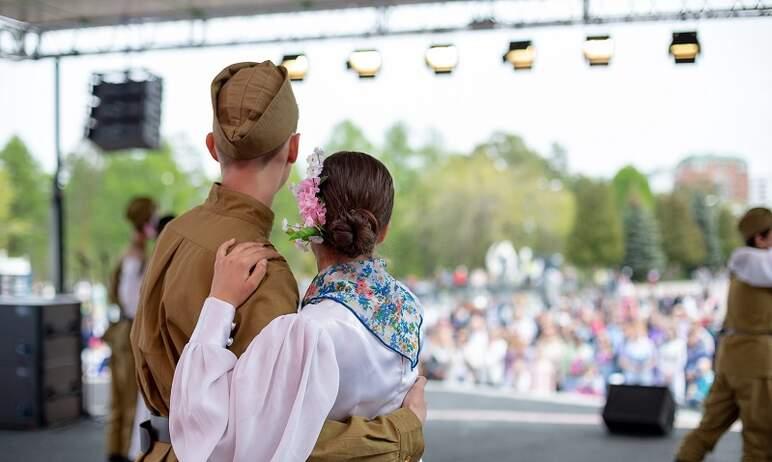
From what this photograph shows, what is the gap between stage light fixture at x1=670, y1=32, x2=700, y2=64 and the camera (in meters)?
5.80

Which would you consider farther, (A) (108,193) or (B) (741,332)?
(A) (108,193)

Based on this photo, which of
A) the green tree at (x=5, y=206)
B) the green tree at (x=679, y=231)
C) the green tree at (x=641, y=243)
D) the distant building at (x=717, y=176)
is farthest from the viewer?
the green tree at (x=5, y=206)

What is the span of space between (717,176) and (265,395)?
67.5 feet

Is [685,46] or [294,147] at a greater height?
[685,46]

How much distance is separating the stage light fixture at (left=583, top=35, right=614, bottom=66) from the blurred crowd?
6.15 metres

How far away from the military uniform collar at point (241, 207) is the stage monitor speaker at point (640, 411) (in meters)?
5.08

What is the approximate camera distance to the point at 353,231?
4.69ft

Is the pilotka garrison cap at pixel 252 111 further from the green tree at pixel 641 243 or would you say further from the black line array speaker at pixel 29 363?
the green tree at pixel 641 243

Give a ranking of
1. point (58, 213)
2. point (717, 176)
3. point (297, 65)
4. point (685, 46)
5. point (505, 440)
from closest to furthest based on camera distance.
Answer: point (685, 46) → point (505, 440) → point (297, 65) → point (58, 213) → point (717, 176)

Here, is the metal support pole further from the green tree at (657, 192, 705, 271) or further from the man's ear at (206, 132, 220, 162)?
the green tree at (657, 192, 705, 271)

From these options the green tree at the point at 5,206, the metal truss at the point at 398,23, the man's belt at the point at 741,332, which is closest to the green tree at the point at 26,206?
the green tree at the point at 5,206

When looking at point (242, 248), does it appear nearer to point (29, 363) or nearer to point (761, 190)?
point (29, 363)

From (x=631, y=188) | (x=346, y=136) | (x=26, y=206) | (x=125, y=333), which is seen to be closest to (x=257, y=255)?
(x=125, y=333)

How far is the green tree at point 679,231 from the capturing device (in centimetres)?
2092
